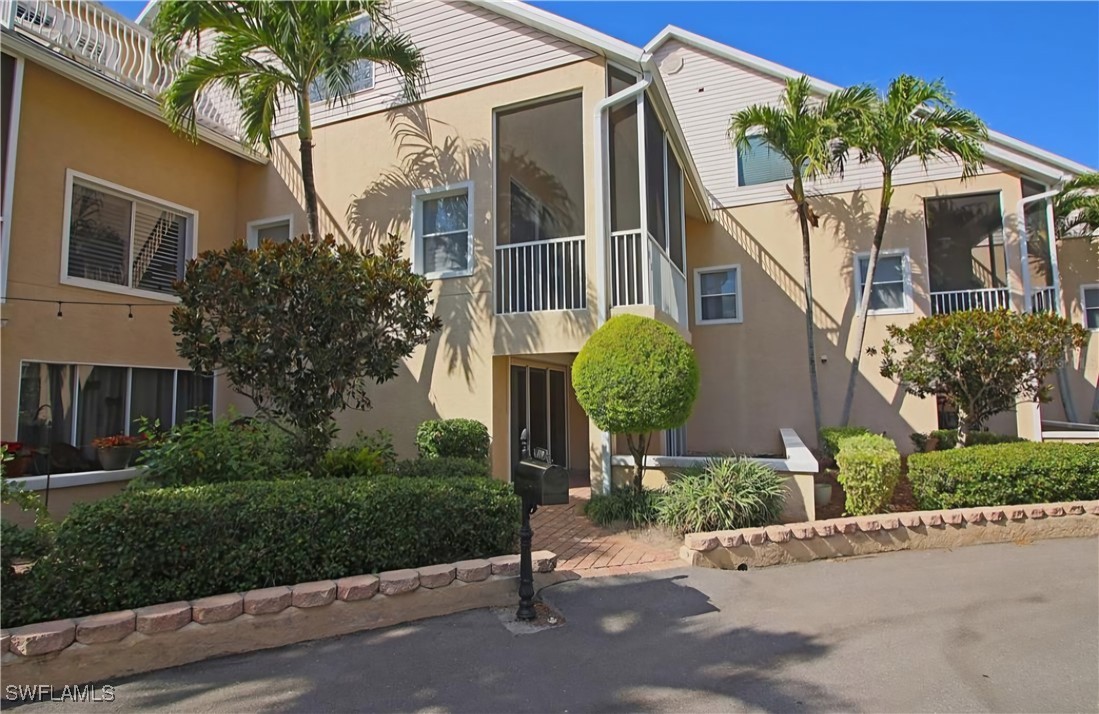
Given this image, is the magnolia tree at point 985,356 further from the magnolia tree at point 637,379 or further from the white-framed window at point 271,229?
the white-framed window at point 271,229

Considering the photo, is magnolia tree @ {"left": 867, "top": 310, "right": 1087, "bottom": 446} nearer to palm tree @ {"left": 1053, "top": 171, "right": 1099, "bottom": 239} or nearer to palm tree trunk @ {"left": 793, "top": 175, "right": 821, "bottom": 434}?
palm tree trunk @ {"left": 793, "top": 175, "right": 821, "bottom": 434}

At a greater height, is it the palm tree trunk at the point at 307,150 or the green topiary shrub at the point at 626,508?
the palm tree trunk at the point at 307,150

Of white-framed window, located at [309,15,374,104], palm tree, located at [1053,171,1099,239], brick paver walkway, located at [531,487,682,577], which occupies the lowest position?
brick paver walkway, located at [531,487,682,577]

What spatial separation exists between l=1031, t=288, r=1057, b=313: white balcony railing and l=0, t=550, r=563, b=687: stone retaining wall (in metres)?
12.6

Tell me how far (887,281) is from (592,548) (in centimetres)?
964

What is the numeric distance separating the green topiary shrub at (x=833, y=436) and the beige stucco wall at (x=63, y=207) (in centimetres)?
1121

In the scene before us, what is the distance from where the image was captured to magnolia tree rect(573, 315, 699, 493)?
6645 mm

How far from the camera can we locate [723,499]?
20.7ft

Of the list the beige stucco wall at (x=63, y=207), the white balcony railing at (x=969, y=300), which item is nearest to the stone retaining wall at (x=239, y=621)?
the beige stucco wall at (x=63, y=207)

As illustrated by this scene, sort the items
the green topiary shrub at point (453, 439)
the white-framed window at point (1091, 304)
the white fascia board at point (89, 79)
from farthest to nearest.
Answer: the white-framed window at point (1091, 304) → the green topiary shrub at point (453, 439) → the white fascia board at point (89, 79)

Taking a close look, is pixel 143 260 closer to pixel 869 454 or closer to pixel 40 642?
pixel 40 642

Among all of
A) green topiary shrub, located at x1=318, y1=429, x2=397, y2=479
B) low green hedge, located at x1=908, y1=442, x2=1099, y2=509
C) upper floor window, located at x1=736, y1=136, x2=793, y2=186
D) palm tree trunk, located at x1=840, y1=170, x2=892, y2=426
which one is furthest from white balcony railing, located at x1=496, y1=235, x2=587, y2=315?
upper floor window, located at x1=736, y1=136, x2=793, y2=186

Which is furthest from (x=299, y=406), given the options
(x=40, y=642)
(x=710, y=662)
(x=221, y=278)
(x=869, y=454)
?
(x=869, y=454)

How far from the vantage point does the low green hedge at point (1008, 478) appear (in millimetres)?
6852
